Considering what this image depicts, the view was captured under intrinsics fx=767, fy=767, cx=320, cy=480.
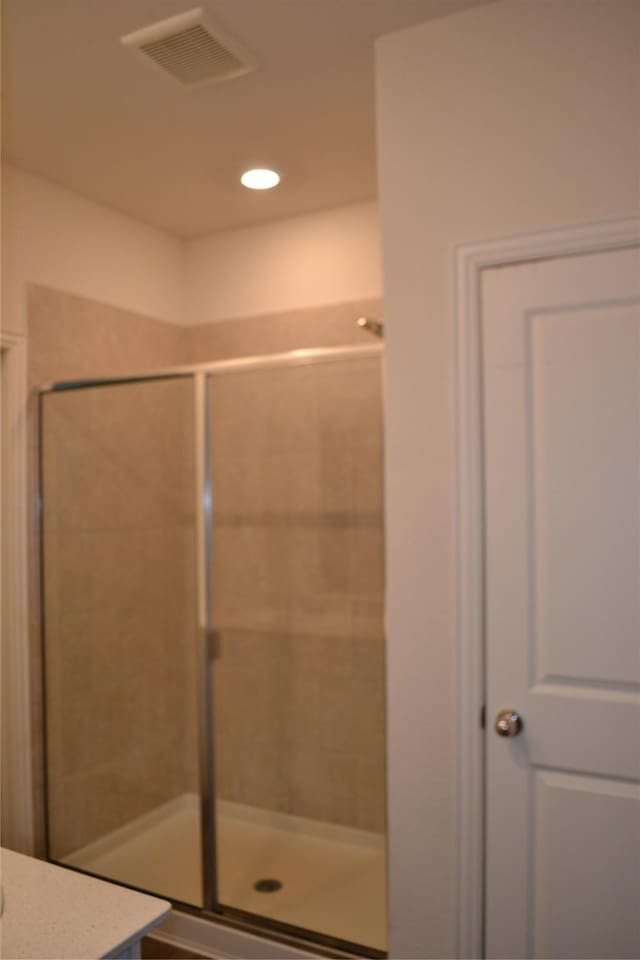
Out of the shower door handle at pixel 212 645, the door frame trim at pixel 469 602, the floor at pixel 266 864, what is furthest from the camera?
the shower door handle at pixel 212 645

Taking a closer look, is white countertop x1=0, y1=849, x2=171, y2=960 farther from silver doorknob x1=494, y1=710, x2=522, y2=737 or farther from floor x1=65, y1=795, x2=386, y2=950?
floor x1=65, y1=795, x2=386, y2=950

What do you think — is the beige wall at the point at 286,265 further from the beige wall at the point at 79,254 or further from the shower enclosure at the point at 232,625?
the shower enclosure at the point at 232,625

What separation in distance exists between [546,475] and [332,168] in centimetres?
158

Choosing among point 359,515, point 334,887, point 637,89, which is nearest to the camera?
point 637,89

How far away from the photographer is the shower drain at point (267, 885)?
9.16 ft

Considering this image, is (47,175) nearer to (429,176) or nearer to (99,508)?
(99,508)

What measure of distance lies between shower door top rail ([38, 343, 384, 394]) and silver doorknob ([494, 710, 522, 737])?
1.12m

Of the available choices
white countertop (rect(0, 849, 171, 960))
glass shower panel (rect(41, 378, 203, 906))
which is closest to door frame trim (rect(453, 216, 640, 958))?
white countertop (rect(0, 849, 171, 960))

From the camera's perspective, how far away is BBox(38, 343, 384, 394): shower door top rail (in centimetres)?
246

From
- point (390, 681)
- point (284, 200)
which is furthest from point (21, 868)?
point (284, 200)

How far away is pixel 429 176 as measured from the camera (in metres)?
1.97

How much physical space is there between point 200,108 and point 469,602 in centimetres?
169

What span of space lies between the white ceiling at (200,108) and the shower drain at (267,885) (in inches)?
104

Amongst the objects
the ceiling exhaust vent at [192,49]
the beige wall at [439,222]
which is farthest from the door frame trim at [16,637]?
the beige wall at [439,222]
